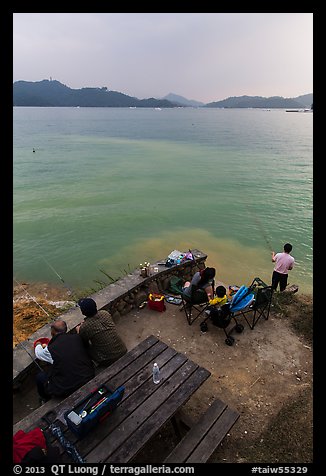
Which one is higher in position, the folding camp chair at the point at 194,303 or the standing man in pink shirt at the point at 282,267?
the standing man in pink shirt at the point at 282,267

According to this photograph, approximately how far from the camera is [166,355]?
4.13 meters

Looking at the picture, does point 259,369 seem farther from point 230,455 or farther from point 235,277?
point 235,277

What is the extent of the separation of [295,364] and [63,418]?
14.3 feet

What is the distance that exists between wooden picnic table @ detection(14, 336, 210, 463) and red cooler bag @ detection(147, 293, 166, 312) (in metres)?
2.47

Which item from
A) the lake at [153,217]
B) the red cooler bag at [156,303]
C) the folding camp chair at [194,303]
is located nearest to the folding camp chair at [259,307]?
the folding camp chair at [194,303]

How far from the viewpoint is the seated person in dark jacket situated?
158 inches

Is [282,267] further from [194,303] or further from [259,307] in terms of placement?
[194,303]

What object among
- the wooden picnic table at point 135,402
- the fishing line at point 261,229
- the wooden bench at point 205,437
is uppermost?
the fishing line at point 261,229

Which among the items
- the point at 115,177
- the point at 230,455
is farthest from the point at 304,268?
the point at 115,177

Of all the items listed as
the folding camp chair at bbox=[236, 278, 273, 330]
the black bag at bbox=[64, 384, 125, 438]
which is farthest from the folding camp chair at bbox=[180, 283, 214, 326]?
the black bag at bbox=[64, 384, 125, 438]

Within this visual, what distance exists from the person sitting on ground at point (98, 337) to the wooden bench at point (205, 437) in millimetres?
1557

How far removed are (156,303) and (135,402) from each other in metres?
3.47

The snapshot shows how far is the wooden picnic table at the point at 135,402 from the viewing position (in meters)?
3.05

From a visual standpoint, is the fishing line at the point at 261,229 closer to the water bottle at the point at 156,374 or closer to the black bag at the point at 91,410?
the water bottle at the point at 156,374
